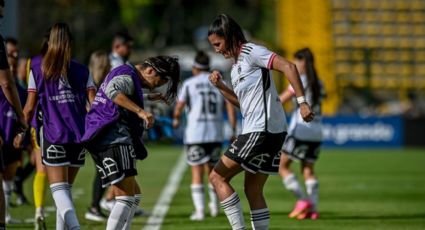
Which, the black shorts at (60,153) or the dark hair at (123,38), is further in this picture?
the dark hair at (123,38)

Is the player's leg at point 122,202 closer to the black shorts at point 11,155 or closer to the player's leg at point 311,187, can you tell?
the black shorts at point 11,155

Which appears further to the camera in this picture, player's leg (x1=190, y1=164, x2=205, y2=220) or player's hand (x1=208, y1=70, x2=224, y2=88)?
player's leg (x1=190, y1=164, x2=205, y2=220)

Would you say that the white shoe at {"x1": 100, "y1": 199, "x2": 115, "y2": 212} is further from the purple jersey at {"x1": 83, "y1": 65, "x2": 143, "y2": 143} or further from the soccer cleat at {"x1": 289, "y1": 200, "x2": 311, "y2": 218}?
the purple jersey at {"x1": 83, "y1": 65, "x2": 143, "y2": 143}

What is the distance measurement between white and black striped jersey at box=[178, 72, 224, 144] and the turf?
1.11m

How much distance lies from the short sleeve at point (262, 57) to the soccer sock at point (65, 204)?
224 centimetres

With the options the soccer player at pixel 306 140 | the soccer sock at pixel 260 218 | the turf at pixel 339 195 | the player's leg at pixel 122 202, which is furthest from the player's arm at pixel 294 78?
the soccer player at pixel 306 140

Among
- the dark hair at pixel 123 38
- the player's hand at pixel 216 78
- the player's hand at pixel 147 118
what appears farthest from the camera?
the dark hair at pixel 123 38

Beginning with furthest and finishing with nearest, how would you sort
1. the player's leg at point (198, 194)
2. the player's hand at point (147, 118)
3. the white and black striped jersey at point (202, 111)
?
the white and black striped jersey at point (202, 111) → the player's leg at point (198, 194) → the player's hand at point (147, 118)

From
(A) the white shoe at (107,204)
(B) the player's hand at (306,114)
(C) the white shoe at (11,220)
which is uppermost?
(B) the player's hand at (306,114)

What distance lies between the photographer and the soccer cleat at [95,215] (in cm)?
1338

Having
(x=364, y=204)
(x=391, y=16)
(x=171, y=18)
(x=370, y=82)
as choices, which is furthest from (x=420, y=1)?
(x=364, y=204)

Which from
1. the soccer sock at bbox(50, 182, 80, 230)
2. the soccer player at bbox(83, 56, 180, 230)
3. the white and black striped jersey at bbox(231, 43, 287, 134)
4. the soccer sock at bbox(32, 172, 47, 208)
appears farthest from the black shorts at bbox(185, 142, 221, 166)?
the soccer player at bbox(83, 56, 180, 230)

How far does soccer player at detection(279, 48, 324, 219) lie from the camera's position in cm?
1384

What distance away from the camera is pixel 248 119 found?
9.67 m
